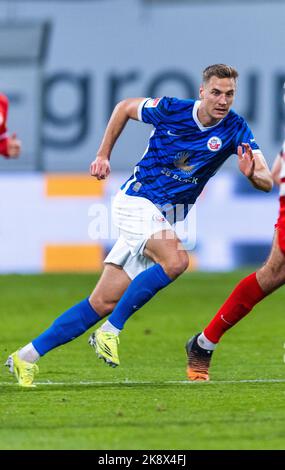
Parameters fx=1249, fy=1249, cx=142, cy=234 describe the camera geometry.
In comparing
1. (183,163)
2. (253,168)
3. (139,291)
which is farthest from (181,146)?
(139,291)

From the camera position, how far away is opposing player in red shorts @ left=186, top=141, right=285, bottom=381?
725 cm

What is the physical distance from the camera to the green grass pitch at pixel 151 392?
5793mm

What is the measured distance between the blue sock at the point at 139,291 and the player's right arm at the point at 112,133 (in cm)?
66

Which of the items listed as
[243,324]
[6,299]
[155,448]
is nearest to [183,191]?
[155,448]

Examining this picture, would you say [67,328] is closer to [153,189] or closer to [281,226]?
[153,189]

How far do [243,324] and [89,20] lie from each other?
14.6 metres

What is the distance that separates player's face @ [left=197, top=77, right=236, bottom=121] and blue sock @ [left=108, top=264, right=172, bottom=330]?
1.04 metres

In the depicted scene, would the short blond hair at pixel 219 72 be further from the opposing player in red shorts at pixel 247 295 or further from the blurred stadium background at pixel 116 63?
the blurred stadium background at pixel 116 63

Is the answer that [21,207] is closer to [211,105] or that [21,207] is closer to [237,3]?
[211,105]

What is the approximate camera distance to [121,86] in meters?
24.7

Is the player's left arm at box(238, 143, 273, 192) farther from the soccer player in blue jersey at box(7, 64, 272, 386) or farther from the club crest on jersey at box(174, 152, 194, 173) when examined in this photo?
the club crest on jersey at box(174, 152, 194, 173)

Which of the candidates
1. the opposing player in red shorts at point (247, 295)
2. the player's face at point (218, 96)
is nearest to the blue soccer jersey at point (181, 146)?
the player's face at point (218, 96)

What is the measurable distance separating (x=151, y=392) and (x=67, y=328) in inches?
26.9

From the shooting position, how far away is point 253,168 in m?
7.43
